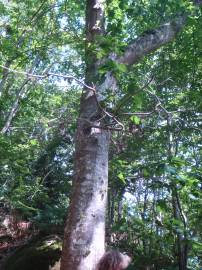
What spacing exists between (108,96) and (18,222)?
23.3 feet

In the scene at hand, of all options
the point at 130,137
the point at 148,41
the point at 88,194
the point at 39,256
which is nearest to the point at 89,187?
the point at 88,194

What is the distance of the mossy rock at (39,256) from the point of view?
5.87m

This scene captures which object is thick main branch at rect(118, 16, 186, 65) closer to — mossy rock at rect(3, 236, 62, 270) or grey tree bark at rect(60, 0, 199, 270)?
grey tree bark at rect(60, 0, 199, 270)

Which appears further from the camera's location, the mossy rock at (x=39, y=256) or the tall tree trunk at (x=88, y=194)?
the mossy rock at (x=39, y=256)

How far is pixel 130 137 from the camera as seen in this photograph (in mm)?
8039

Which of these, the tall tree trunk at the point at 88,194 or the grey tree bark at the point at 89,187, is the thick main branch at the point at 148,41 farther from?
the tall tree trunk at the point at 88,194

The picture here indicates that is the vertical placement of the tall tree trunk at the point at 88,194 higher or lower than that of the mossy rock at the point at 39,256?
higher

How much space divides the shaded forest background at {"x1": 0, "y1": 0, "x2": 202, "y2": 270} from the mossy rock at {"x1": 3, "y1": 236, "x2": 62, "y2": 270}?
0.77m

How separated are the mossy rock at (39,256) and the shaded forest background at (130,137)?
2.53 ft

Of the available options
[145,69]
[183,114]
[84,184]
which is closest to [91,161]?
[84,184]

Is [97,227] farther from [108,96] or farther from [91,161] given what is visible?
[108,96]

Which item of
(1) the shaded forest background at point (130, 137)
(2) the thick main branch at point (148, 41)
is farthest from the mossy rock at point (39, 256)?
(2) the thick main branch at point (148, 41)

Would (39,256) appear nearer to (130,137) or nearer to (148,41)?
(130,137)

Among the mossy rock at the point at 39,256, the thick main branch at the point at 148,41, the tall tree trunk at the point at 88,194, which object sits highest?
the thick main branch at the point at 148,41
